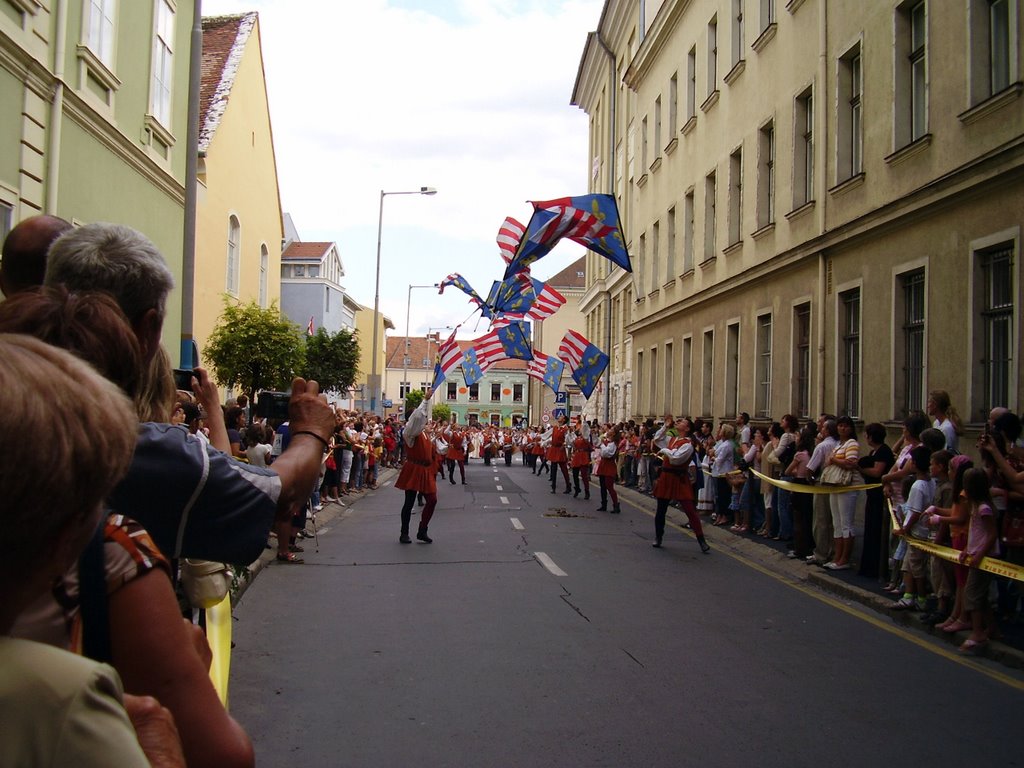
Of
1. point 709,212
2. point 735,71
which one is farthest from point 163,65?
point 709,212

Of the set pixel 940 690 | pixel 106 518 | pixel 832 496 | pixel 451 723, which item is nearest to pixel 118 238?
pixel 106 518

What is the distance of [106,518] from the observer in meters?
1.59

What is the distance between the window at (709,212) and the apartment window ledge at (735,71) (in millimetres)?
2705

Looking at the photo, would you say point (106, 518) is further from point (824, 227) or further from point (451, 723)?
point (824, 227)

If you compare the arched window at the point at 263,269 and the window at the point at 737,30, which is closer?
the window at the point at 737,30

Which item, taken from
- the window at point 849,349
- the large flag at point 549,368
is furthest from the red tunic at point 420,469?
the large flag at point 549,368

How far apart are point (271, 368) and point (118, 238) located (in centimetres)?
1911

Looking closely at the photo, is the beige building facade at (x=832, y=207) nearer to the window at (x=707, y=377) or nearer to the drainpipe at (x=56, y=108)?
the window at (x=707, y=377)

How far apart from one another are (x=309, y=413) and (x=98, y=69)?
44.8ft

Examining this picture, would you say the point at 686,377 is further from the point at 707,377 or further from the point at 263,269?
the point at 263,269

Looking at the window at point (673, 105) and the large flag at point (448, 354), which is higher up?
the window at point (673, 105)

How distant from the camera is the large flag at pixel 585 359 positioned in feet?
103

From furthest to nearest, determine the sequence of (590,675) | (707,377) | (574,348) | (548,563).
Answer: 1. (574,348)
2. (707,377)
3. (548,563)
4. (590,675)

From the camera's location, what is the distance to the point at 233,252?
29.2 metres
